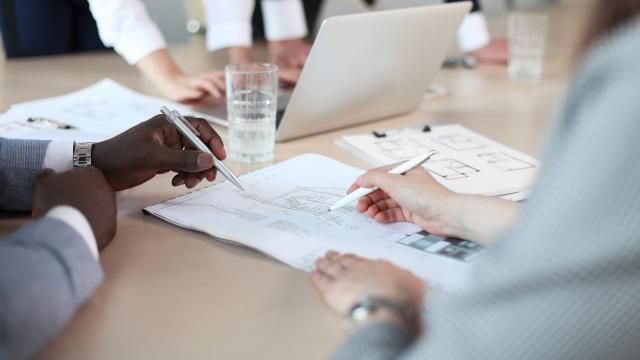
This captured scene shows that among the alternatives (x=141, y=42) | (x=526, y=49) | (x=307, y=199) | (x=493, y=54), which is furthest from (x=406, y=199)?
(x=493, y=54)

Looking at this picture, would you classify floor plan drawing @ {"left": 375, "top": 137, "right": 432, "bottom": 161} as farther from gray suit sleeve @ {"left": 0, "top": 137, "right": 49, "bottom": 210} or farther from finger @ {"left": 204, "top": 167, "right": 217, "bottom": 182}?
gray suit sleeve @ {"left": 0, "top": 137, "right": 49, "bottom": 210}

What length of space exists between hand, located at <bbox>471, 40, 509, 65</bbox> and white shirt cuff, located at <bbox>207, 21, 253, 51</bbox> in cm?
54

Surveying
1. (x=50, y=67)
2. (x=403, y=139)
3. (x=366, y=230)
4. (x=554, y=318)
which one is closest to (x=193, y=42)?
(x=50, y=67)

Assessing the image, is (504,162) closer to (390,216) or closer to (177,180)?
(390,216)

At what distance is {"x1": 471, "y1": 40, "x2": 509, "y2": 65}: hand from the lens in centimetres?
185

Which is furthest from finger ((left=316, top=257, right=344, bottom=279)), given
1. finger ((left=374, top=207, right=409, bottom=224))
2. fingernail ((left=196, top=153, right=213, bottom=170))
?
fingernail ((left=196, top=153, right=213, bottom=170))

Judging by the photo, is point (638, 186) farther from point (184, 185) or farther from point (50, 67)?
point (50, 67)

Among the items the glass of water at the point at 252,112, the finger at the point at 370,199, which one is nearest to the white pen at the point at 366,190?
the finger at the point at 370,199

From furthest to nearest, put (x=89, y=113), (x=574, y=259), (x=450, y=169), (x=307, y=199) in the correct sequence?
(x=89, y=113)
(x=450, y=169)
(x=307, y=199)
(x=574, y=259)

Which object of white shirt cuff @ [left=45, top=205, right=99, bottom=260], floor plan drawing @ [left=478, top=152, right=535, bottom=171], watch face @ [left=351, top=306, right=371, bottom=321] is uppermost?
white shirt cuff @ [left=45, top=205, right=99, bottom=260]

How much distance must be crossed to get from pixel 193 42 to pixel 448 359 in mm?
1668

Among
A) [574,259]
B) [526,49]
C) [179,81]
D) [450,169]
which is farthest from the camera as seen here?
[526,49]

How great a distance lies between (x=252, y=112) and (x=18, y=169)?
1.14 ft

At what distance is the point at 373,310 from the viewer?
0.63 m
